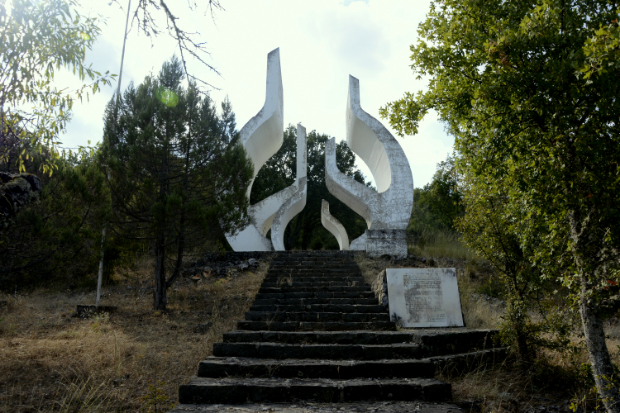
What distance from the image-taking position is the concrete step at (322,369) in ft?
14.5

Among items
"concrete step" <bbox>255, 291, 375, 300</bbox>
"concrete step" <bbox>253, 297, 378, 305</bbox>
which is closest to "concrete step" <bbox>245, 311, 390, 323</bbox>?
Result: "concrete step" <bbox>253, 297, 378, 305</bbox>

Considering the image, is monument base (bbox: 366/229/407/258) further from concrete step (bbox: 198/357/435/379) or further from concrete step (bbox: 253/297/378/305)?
concrete step (bbox: 198/357/435/379)

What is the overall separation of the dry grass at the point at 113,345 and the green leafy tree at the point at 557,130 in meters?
3.92

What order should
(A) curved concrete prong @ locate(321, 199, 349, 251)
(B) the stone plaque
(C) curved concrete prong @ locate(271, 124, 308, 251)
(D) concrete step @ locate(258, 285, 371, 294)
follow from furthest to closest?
(A) curved concrete prong @ locate(321, 199, 349, 251) → (C) curved concrete prong @ locate(271, 124, 308, 251) → (D) concrete step @ locate(258, 285, 371, 294) → (B) the stone plaque

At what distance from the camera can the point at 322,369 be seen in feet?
14.5

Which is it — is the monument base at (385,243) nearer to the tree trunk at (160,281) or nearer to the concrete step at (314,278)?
the concrete step at (314,278)

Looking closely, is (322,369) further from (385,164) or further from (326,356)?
(385,164)

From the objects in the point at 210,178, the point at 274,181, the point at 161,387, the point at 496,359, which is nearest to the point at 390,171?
the point at 210,178

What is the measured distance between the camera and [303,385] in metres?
3.94

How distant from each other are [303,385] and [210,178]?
Answer: 5932 mm

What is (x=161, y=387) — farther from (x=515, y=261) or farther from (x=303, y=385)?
(x=515, y=261)

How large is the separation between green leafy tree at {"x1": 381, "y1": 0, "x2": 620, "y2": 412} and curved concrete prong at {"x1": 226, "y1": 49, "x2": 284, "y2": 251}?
29.9 ft

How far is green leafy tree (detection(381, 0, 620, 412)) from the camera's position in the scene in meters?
3.05

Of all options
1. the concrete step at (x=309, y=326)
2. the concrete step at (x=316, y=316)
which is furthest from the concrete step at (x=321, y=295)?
the concrete step at (x=309, y=326)
